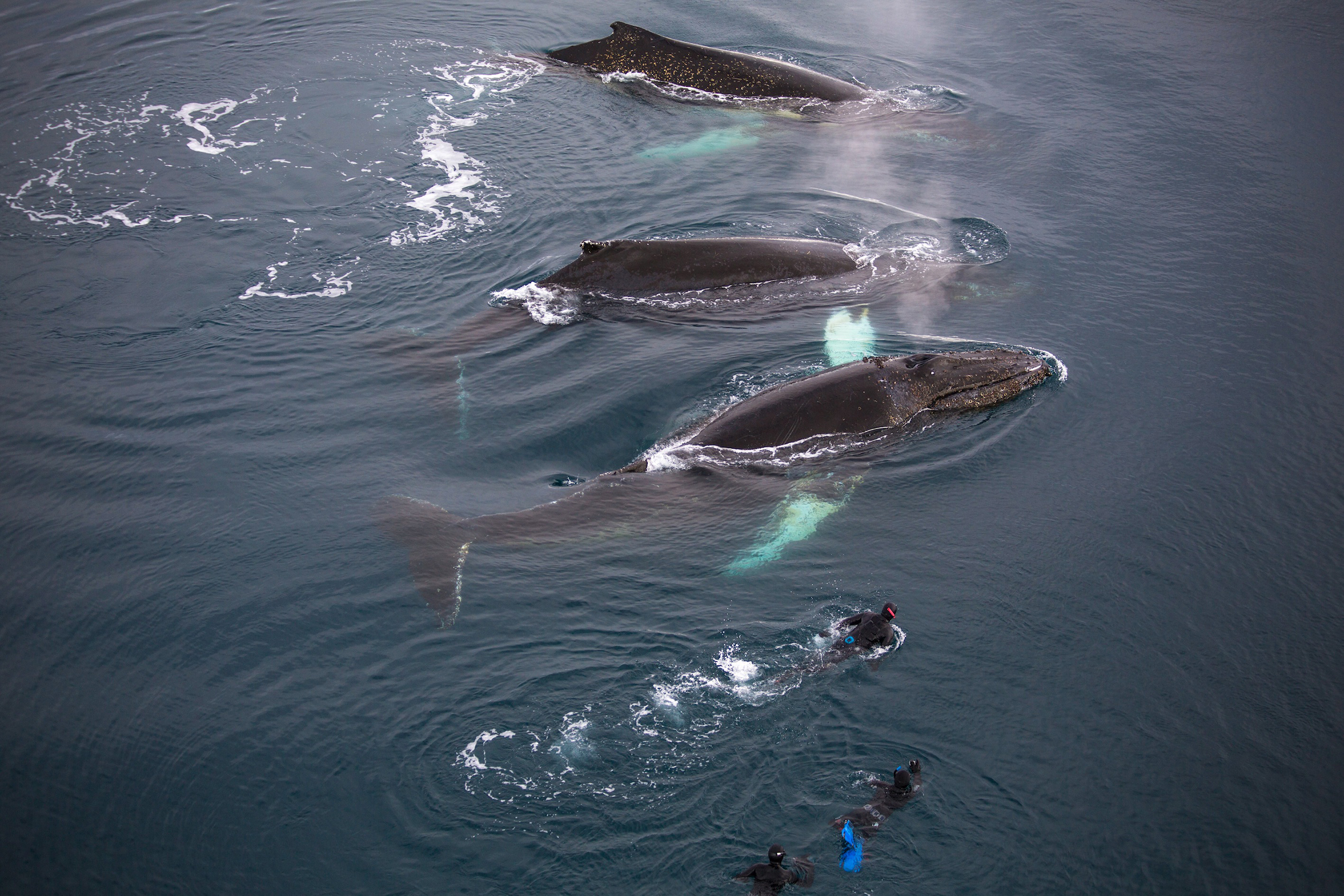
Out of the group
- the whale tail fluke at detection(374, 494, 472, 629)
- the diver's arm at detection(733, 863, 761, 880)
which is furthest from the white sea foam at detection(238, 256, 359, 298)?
the diver's arm at detection(733, 863, 761, 880)

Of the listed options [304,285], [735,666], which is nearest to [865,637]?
[735,666]

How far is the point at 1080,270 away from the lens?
32.8 metres

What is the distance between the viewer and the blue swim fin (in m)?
15.6

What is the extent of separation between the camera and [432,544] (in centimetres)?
2203

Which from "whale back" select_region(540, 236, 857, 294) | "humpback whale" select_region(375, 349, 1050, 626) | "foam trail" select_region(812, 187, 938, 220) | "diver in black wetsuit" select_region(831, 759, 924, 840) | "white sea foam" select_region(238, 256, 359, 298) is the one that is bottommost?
"diver in black wetsuit" select_region(831, 759, 924, 840)

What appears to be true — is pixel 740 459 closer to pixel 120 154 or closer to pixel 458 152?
pixel 458 152

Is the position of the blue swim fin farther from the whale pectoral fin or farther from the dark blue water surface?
the whale pectoral fin

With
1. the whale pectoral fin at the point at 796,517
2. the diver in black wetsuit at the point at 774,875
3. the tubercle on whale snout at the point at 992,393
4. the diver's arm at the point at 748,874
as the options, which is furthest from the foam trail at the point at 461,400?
the diver in black wetsuit at the point at 774,875

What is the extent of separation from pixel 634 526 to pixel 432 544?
4.83m

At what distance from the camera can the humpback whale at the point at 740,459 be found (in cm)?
2222

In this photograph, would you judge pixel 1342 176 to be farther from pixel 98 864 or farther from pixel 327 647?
pixel 98 864

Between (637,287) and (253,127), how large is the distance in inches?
862

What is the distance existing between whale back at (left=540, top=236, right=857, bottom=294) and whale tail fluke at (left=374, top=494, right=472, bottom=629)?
1115cm

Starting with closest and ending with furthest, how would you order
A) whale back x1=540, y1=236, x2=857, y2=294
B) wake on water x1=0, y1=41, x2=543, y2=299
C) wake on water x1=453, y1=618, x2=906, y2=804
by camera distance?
wake on water x1=453, y1=618, x2=906, y2=804, whale back x1=540, y1=236, x2=857, y2=294, wake on water x1=0, y1=41, x2=543, y2=299
